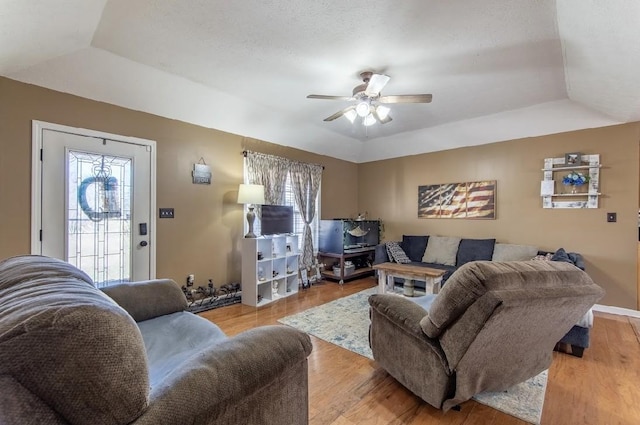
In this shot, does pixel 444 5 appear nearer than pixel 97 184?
Yes

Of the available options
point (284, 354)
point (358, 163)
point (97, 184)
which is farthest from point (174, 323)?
point (358, 163)

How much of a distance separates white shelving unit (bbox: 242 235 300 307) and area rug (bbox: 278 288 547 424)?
776 millimetres

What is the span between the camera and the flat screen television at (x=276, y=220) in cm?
448

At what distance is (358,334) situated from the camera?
123 inches

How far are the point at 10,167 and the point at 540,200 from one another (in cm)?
638

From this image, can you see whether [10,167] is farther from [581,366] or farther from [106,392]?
[581,366]

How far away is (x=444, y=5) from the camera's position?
7.10ft

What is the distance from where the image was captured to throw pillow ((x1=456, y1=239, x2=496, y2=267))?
4663 mm

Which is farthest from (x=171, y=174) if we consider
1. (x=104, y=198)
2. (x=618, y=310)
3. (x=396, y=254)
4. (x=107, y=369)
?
(x=618, y=310)

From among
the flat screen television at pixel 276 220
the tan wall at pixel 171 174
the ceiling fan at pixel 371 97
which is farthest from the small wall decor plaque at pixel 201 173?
the ceiling fan at pixel 371 97

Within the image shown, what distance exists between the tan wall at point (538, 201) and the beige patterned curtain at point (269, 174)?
2.42m

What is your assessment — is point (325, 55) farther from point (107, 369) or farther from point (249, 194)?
point (107, 369)

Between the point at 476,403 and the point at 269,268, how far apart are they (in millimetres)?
3034

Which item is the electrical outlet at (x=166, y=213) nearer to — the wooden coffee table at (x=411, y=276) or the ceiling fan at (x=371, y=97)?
the ceiling fan at (x=371, y=97)
